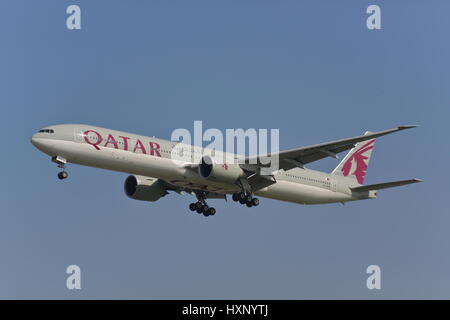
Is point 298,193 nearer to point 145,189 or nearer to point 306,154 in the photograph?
point 306,154

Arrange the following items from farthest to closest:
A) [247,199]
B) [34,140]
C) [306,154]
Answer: [247,199] < [306,154] < [34,140]

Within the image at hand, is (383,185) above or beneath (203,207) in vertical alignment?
above

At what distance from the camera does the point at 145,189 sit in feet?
184

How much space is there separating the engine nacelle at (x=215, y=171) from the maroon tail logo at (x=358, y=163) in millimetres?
11473

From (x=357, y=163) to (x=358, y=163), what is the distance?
0.42 feet

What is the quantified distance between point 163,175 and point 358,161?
58.6 ft

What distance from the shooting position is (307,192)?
5522 centimetres

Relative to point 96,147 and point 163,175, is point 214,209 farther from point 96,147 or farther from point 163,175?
point 96,147

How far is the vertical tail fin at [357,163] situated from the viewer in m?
59.9

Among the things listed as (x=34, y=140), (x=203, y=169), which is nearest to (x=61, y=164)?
(x=34, y=140)

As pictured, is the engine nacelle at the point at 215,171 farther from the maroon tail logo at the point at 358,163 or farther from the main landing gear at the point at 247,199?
the maroon tail logo at the point at 358,163

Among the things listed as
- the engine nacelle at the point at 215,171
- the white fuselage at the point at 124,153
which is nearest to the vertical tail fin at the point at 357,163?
the white fuselage at the point at 124,153

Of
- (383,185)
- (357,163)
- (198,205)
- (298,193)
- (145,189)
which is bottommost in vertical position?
(198,205)
